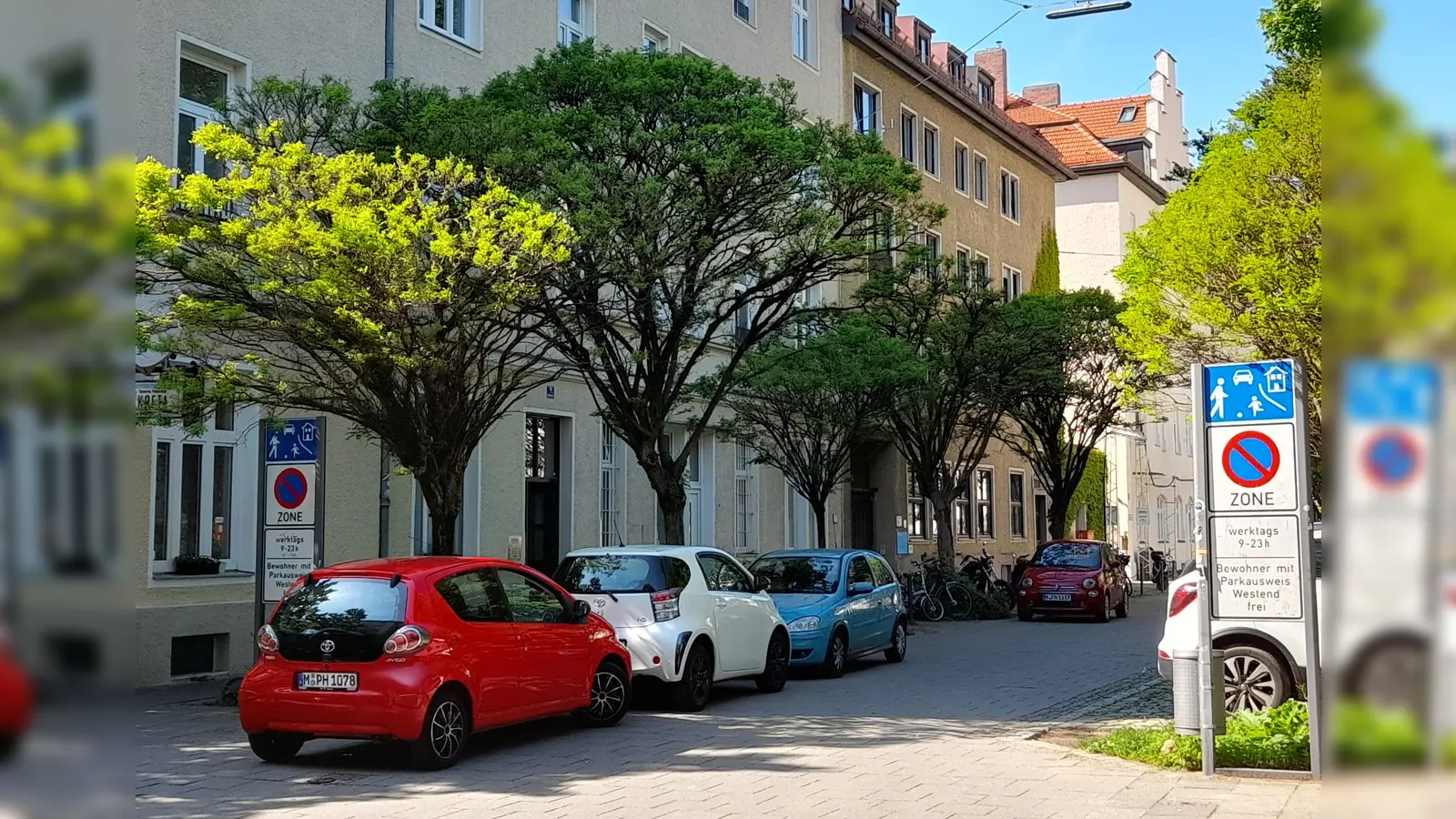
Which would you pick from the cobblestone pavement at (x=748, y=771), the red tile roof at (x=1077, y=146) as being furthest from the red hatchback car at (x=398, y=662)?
the red tile roof at (x=1077, y=146)

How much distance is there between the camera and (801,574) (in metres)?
18.9

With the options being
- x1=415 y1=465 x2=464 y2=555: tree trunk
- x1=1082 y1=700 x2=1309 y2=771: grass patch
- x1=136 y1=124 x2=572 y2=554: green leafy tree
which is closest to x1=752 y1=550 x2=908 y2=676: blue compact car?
x1=415 y1=465 x2=464 y2=555: tree trunk

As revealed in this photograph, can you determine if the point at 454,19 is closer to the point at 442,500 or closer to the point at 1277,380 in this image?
the point at 442,500

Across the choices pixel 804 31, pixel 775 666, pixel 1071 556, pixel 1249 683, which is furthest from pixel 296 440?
pixel 804 31

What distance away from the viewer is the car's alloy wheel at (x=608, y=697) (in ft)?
43.2

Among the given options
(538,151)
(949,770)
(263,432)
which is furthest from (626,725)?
Answer: (538,151)

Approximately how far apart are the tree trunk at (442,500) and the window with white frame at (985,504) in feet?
99.3

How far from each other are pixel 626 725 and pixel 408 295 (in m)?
4.49

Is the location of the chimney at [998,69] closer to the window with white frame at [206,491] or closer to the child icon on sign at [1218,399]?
the window with white frame at [206,491]

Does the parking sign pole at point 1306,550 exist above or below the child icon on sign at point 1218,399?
below

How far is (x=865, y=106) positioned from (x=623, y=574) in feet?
87.7

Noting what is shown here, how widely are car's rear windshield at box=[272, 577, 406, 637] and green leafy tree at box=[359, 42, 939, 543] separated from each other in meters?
5.69
